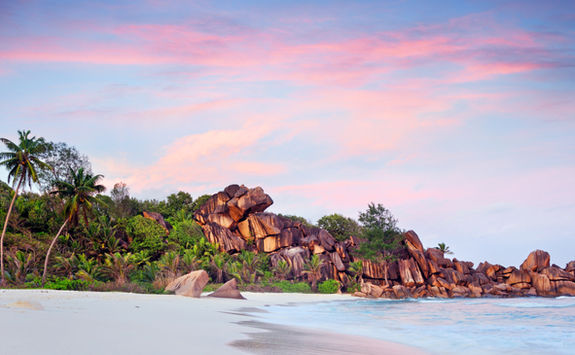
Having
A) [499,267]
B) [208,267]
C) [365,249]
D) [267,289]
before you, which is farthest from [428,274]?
[208,267]

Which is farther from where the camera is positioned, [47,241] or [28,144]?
[47,241]

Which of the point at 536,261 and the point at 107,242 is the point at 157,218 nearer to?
the point at 107,242

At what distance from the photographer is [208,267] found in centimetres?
4281

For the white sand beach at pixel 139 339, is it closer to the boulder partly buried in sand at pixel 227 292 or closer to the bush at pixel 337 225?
the boulder partly buried in sand at pixel 227 292

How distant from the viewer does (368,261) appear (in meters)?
52.8

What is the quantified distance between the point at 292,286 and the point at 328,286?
507 centimetres

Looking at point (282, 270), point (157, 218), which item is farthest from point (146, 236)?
point (282, 270)

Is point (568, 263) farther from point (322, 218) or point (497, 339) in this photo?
point (497, 339)

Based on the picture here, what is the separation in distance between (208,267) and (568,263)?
2011 inches

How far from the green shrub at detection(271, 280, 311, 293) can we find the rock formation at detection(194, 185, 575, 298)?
10.7 feet

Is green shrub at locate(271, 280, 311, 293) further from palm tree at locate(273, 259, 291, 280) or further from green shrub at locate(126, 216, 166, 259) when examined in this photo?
green shrub at locate(126, 216, 166, 259)

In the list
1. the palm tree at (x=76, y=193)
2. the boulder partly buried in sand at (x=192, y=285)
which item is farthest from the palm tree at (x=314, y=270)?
the boulder partly buried in sand at (x=192, y=285)

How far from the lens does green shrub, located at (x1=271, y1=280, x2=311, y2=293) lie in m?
42.8

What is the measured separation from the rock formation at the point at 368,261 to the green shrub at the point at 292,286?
10.7 feet
